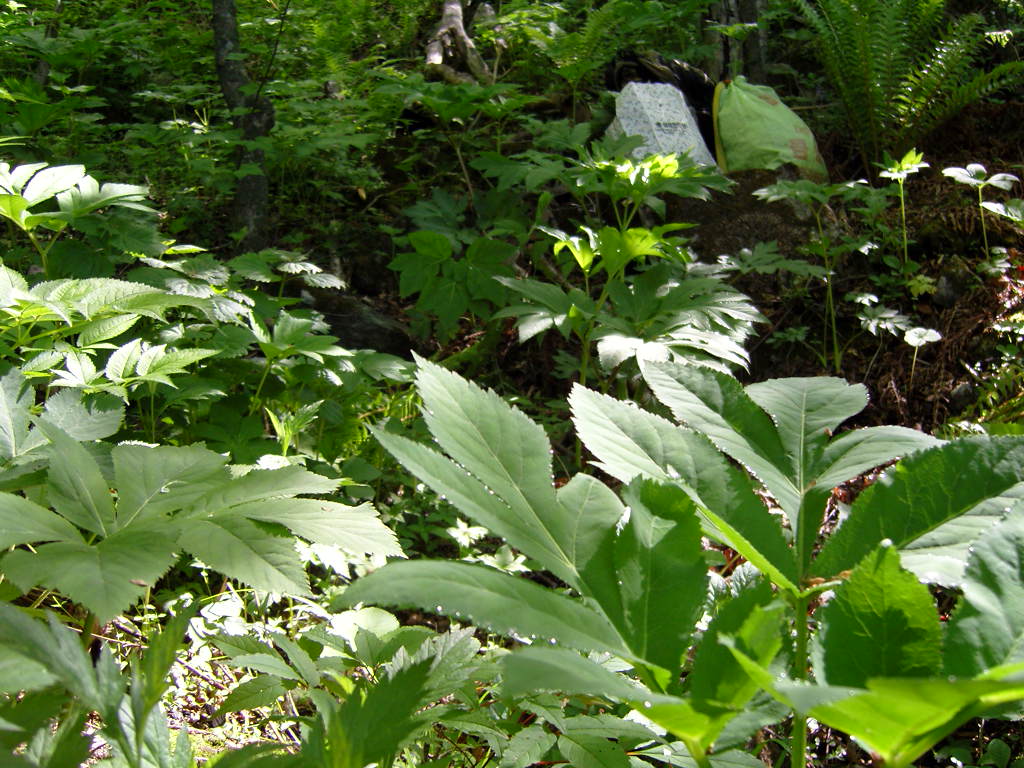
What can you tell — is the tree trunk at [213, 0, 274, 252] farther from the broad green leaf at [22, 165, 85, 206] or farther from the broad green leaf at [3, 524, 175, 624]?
the broad green leaf at [3, 524, 175, 624]

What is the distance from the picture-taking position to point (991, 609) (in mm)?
457

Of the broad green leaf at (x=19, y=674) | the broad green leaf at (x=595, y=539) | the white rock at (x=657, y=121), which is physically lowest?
the white rock at (x=657, y=121)

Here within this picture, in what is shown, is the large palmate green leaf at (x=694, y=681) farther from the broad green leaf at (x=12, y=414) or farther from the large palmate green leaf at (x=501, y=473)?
the broad green leaf at (x=12, y=414)

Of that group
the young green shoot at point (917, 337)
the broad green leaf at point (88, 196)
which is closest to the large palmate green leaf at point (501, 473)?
the broad green leaf at point (88, 196)

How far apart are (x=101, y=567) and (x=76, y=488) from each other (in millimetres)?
143

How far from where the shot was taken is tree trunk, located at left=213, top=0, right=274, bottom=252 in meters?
3.94

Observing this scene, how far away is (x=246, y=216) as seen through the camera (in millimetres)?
3951

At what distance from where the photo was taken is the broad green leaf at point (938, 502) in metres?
0.56

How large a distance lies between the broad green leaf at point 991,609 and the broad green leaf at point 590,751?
0.49 m

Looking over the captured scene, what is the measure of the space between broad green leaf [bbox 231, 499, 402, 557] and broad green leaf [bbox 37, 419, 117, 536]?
0.15 metres

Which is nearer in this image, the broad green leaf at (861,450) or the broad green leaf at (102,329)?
the broad green leaf at (861,450)

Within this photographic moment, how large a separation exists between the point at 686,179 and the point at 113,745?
9.67 ft

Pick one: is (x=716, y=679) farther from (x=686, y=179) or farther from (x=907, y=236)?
(x=907, y=236)

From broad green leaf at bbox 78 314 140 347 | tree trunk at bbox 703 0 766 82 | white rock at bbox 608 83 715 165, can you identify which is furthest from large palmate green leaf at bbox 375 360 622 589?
tree trunk at bbox 703 0 766 82
